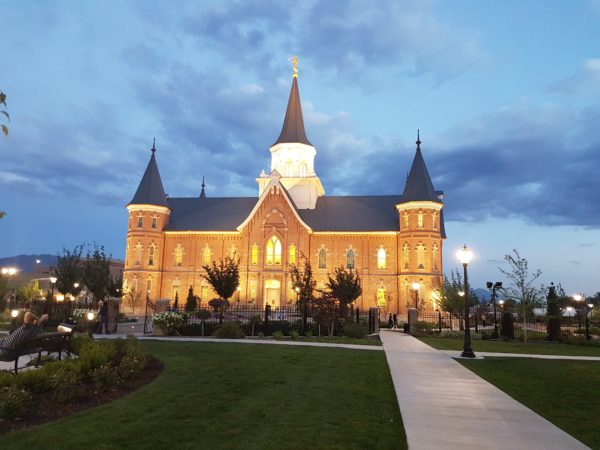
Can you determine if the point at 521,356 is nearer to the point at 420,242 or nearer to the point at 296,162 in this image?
the point at 420,242

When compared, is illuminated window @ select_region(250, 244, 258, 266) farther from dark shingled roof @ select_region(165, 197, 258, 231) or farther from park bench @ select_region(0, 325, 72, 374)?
park bench @ select_region(0, 325, 72, 374)

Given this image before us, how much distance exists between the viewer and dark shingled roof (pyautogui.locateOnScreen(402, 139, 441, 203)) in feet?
162

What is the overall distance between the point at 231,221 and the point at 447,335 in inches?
1290

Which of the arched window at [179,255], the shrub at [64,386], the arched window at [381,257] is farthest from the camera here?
the arched window at [179,255]

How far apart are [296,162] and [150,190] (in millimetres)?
18207

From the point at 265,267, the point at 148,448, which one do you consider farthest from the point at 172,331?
the point at 265,267

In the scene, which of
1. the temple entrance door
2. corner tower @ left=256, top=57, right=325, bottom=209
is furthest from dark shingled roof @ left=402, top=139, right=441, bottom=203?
the temple entrance door

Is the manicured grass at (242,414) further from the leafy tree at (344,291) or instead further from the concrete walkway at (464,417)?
the leafy tree at (344,291)

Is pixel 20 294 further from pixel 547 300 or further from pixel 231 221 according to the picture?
pixel 547 300

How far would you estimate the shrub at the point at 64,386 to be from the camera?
854 cm

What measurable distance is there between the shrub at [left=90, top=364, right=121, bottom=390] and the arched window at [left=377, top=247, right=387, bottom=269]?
4275 cm

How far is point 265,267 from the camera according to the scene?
50.5 m

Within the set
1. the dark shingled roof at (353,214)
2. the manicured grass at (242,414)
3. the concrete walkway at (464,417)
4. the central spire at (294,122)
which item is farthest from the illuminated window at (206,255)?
the concrete walkway at (464,417)

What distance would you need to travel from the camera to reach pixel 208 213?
5706 cm
